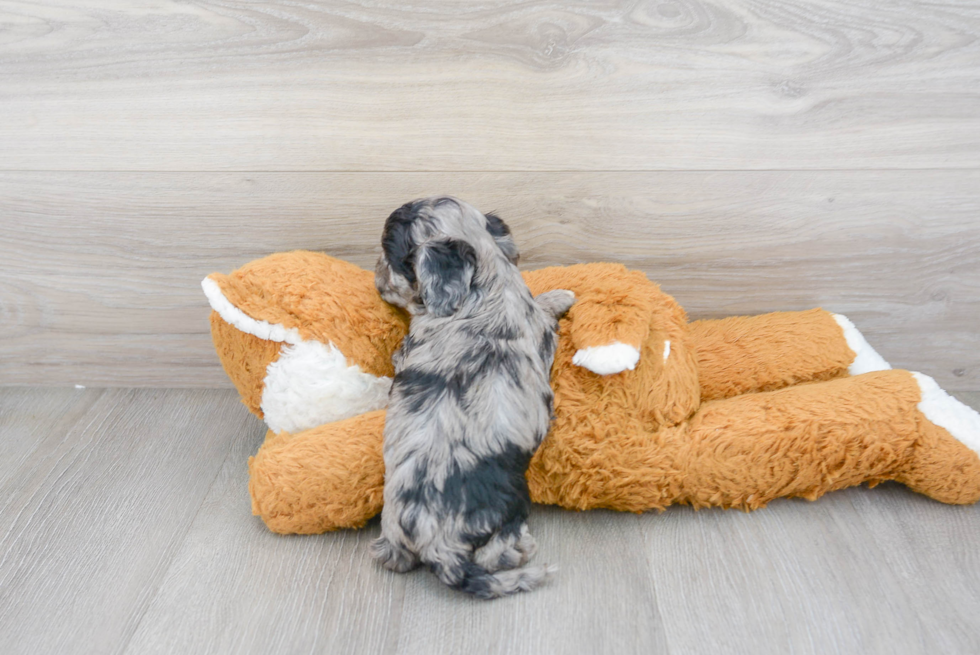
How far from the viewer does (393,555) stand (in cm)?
145

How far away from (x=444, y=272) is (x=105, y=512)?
1018 millimetres

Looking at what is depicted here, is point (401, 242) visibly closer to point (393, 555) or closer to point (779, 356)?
point (393, 555)

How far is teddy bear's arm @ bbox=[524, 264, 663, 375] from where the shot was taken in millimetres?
1521

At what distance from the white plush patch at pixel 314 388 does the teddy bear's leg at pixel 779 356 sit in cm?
82

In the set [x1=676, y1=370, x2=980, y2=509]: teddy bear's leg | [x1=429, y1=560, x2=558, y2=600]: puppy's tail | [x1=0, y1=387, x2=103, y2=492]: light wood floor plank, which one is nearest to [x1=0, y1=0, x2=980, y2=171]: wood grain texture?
[x1=676, y1=370, x2=980, y2=509]: teddy bear's leg

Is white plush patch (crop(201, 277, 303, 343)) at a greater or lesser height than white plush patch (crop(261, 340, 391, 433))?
greater

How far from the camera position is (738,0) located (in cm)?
172

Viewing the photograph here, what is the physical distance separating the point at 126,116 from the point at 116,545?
3.53 feet

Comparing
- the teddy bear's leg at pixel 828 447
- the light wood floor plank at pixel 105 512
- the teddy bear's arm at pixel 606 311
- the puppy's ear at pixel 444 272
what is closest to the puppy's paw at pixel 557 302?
the teddy bear's arm at pixel 606 311

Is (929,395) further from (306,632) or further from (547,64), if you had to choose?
(306,632)

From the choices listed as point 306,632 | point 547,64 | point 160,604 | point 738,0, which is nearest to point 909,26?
point 738,0

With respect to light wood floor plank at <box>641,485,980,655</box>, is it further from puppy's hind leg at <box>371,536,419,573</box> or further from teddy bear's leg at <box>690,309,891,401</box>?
puppy's hind leg at <box>371,536,419,573</box>

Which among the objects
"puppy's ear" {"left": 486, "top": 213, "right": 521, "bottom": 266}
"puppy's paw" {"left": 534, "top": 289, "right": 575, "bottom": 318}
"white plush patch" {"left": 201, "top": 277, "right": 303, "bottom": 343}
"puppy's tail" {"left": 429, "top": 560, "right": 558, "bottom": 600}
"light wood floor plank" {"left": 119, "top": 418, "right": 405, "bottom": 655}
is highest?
"puppy's ear" {"left": 486, "top": 213, "right": 521, "bottom": 266}

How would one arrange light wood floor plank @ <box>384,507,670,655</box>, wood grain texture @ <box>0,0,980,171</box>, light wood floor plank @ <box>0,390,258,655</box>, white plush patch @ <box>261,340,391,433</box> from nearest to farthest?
light wood floor plank @ <box>384,507,670,655</box> → light wood floor plank @ <box>0,390,258,655</box> → white plush patch @ <box>261,340,391,433</box> → wood grain texture @ <box>0,0,980,171</box>
